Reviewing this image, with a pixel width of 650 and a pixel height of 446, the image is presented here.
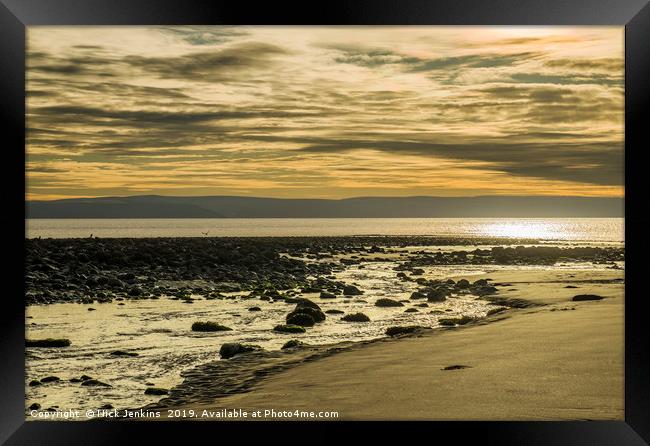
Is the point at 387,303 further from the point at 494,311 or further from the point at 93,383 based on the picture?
the point at 93,383

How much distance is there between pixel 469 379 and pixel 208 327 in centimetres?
435

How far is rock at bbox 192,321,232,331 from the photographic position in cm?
891

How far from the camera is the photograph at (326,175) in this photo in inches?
230

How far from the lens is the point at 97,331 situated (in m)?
8.68

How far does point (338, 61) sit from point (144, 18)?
9.81 ft

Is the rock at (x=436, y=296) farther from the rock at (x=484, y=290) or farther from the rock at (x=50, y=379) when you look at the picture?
the rock at (x=50, y=379)

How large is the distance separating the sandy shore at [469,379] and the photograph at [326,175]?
0.02m

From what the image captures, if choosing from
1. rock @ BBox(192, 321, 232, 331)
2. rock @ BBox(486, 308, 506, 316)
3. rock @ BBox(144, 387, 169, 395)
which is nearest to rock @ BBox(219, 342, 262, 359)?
rock @ BBox(144, 387, 169, 395)

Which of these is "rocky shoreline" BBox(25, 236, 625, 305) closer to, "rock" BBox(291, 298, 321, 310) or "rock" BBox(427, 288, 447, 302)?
"rock" BBox(291, 298, 321, 310)

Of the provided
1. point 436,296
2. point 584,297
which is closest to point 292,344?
point 436,296

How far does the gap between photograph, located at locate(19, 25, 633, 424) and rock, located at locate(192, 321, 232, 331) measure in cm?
5

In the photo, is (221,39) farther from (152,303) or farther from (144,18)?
(152,303)

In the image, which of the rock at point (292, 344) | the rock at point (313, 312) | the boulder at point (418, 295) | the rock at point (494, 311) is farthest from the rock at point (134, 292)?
the rock at point (494, 311)

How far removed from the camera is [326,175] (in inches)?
363
